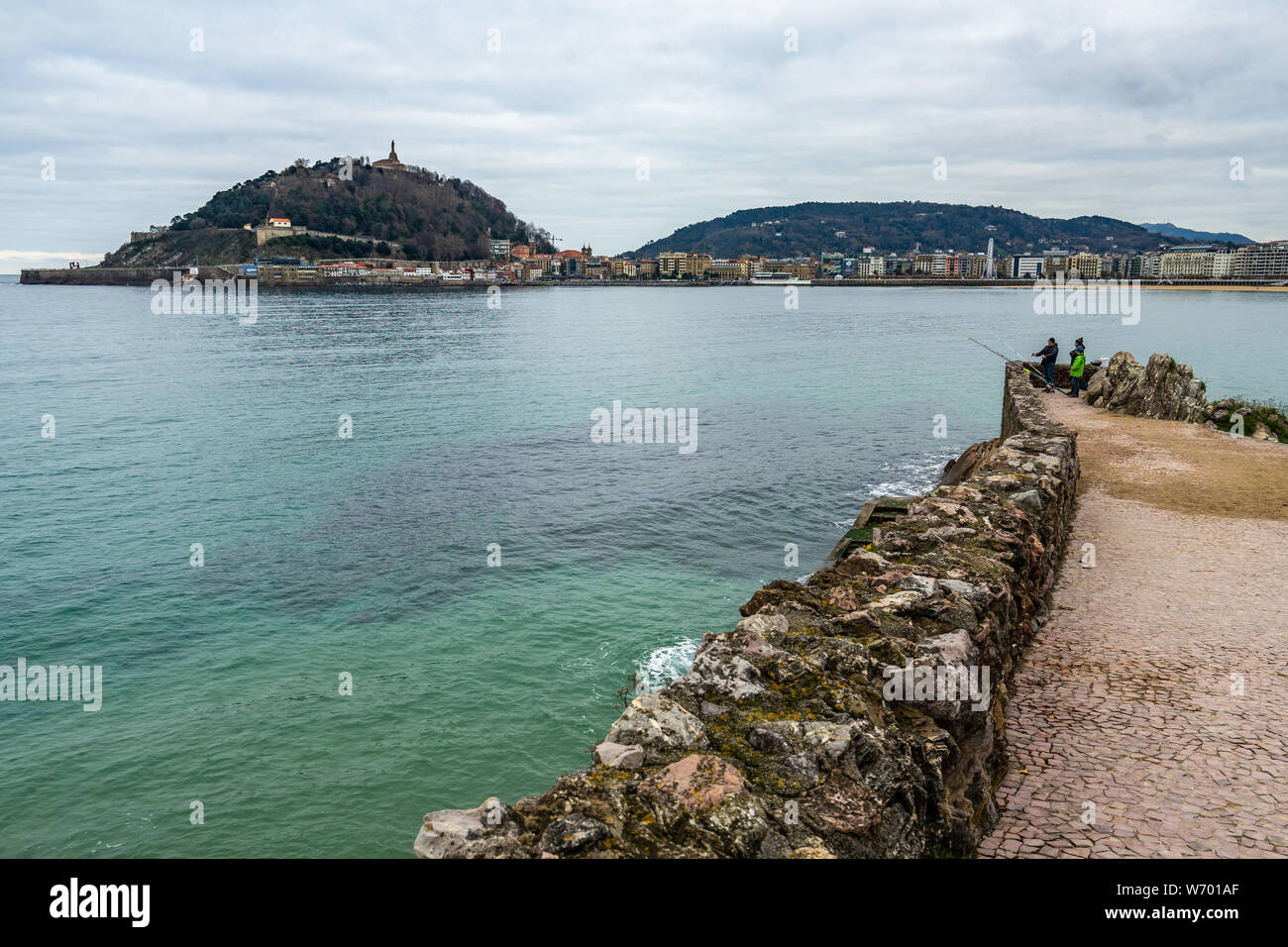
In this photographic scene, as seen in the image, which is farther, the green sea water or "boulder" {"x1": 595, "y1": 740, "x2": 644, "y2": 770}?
the green sea water

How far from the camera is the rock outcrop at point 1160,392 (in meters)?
23.6

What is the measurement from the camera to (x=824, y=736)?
16.3 feet

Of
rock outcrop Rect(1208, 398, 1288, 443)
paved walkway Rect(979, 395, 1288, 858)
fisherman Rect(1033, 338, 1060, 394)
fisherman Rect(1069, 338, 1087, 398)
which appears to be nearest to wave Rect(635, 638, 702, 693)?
paved walkway Rect(979, 395, 1288, 858)

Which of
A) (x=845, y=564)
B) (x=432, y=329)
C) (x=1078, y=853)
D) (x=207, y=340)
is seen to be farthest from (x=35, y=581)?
(x=432, y=329)

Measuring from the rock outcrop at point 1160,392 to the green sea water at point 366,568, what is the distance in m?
6.59

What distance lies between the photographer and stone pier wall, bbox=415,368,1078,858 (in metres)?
4.05

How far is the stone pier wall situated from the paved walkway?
0.44m

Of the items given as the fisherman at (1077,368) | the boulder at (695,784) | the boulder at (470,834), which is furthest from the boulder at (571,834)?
the fisherman at (1077,368)

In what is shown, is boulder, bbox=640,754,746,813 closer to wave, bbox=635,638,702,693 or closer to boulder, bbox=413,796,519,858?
boulder, bbox=413,796,519,858

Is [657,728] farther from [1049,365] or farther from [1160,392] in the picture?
[1049,365]

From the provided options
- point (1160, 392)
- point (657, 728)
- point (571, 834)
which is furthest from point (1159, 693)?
point (1160, 392)

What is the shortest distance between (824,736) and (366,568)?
14.9 m

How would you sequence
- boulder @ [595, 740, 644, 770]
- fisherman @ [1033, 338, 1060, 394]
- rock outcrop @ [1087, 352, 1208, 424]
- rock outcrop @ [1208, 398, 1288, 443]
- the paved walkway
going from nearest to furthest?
boulder @ [595, 740, 644, 770] < the paved walkway < rock outcrop @ [1208, 398, 1288, 443] < rock outcrop @ [1087, 352, 1208, 424] < fisherman @ [1033, 338, 1060, 394]

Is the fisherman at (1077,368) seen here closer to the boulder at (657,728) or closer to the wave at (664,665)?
the wave at (664,665)
